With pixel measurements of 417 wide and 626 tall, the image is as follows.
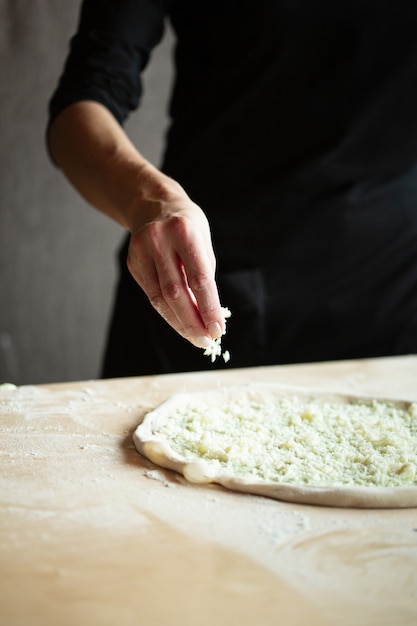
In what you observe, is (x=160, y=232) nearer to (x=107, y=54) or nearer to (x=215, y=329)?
(x=215, y=329)

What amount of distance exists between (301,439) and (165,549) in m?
0.33

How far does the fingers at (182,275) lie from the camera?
3.06ft

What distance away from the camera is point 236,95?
151 cm

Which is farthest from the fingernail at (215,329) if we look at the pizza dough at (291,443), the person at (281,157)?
the person at (281,157)

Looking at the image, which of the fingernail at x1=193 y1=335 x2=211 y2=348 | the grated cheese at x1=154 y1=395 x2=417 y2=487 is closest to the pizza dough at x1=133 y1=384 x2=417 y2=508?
the grated cheese at x1=154 y1=395 x2=417 y2=487

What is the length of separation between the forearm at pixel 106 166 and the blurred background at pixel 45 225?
975mm

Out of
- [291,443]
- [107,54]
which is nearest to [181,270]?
[291,443]

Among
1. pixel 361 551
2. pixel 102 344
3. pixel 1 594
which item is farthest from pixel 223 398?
pixel 102 344

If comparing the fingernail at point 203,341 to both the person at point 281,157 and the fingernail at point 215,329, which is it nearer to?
the fingernail at point 215,329

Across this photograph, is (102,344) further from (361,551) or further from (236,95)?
(361,551)

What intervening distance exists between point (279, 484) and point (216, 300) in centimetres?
24

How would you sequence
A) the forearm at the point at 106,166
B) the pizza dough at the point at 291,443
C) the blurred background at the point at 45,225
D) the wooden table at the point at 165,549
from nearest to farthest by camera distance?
the wooden table at the point at 165,549 → the pizza dough at the point at 291,443 → the forearm at the point at 106,166 → the blurred background at the point at 45,225

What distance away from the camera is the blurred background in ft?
7.38

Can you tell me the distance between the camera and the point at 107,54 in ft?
4.58
